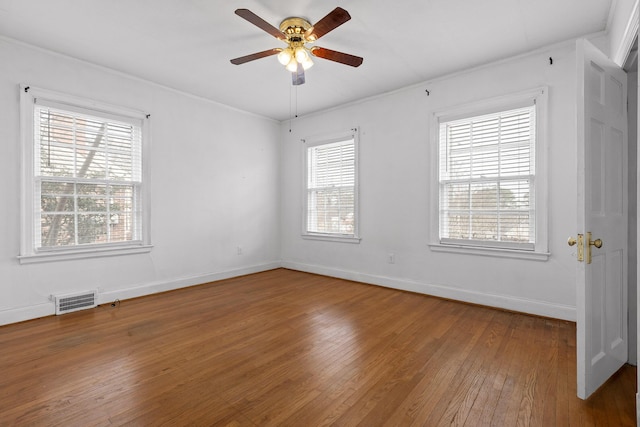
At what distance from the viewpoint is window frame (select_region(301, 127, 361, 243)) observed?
4789 mm

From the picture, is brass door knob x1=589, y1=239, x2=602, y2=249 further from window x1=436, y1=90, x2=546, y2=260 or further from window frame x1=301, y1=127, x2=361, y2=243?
window frame x1=301, y1=127, x2=361, y2=243

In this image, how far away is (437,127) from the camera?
3963 mm

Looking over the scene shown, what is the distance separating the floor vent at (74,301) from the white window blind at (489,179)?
4.20 m

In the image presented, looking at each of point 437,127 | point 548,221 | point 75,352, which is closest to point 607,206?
point 548,221

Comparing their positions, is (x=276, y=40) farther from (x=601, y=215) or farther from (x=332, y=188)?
(x=601, y=215)

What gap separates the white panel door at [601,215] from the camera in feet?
5.80

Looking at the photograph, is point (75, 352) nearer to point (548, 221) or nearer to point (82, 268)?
point (82, 268)

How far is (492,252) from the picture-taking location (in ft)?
11.6

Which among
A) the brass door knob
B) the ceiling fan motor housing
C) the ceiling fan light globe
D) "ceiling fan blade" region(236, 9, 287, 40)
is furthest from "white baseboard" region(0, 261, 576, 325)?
"ceiling fan blade" region(236, 9, 287, 40)

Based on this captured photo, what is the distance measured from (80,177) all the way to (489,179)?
4.61m

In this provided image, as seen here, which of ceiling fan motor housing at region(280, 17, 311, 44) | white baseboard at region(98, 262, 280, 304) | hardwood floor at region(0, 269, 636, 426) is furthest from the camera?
white baseboard at region(98, 262, 280, 304)

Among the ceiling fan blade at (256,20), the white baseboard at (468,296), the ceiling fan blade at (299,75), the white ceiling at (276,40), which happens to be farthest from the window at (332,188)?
the ceiling fan blade at (256,20)

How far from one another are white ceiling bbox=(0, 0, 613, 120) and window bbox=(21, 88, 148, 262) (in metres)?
0.62

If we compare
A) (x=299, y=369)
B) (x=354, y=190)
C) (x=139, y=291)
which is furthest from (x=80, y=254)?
(x=354, y=190)
